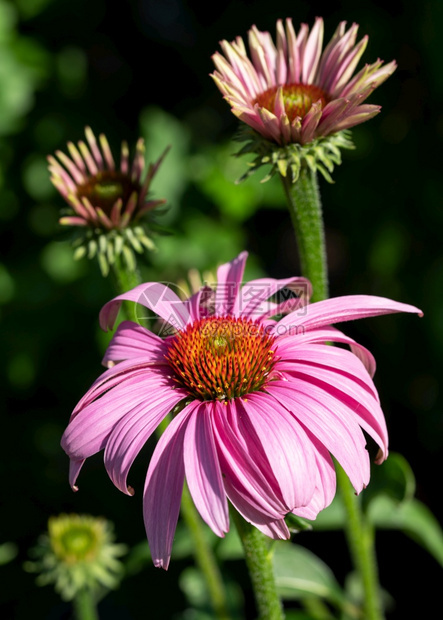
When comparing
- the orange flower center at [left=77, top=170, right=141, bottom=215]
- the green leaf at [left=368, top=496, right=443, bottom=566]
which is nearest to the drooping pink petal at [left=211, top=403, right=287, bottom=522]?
the orange flower center at [left=77, top=170, right=141, bottom=215]

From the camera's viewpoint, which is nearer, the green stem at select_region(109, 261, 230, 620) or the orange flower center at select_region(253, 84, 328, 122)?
the orange flower center at select_region(253, 84, 328, 122)

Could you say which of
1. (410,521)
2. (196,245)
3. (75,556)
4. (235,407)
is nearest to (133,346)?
(235,407)

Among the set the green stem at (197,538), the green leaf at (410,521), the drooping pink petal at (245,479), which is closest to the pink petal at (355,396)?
the drooping pink petal at (245,479)

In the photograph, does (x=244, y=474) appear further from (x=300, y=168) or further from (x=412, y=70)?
(x=412, y=70)

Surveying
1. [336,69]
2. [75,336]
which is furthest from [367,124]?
[336,69]

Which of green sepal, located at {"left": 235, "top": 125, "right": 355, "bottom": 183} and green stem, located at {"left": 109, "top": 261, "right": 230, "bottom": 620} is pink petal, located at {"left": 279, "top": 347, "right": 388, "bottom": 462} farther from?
green stem, located at {"left": 109, "top": 261, "right": 230, "bottom": 620}
